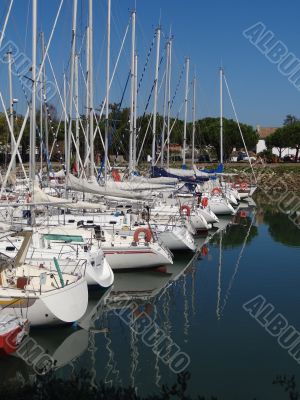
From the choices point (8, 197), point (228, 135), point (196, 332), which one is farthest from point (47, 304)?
point (228, 135)

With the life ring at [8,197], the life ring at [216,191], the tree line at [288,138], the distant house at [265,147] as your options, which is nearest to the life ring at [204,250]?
the life ring at [8,197]

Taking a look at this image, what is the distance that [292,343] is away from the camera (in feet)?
50.3

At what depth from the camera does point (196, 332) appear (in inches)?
632

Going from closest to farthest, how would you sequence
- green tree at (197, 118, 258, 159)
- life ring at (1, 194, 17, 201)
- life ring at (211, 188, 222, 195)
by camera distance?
life ring at (1, 194, 17, 201), life ring at (211, 188, 222, 195), green tree at (197, 118, 258, 159)

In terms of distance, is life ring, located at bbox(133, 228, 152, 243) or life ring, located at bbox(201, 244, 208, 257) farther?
life ring, located at bbox(201, 244, 208, 257)

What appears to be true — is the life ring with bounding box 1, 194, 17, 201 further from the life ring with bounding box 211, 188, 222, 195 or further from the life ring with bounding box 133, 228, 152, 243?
the life ring with bounding box 211, 188, 222, 195

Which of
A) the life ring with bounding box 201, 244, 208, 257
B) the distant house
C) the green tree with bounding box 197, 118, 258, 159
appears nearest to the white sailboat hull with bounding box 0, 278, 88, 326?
the life ring with bounding box 201, 244, 208, 257

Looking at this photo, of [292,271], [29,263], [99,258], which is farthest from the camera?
[292,271]

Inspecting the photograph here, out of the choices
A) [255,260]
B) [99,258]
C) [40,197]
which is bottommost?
[255,260]

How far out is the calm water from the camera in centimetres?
1297

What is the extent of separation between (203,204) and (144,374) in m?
23.1

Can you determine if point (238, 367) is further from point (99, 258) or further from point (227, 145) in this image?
point (227, 145)

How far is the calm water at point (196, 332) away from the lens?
1297 centimetres

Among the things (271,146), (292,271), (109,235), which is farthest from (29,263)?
(271,146)
